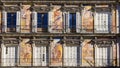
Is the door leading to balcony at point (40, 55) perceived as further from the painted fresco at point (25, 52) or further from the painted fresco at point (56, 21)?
the painted fresco at point (56, 21)

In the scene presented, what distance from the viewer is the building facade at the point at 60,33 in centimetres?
4506

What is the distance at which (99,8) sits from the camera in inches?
Answer: 1797

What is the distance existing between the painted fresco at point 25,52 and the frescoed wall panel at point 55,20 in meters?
2.49

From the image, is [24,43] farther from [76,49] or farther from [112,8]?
[112,8]

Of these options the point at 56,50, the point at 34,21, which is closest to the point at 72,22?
the point at 56,50

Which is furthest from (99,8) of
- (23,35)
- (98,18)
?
(23,35)

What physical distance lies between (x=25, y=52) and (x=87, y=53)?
5.56m

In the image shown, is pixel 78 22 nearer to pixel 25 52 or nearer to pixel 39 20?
pixel 39 20

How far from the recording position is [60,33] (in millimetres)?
45125

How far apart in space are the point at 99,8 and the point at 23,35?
729 centimetres

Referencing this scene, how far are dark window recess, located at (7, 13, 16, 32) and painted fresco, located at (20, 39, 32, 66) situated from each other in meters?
1.47

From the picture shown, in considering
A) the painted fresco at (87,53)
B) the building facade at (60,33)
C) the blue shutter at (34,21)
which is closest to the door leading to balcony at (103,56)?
the building facade at (60,33)

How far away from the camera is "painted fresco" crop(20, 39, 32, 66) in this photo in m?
45.1

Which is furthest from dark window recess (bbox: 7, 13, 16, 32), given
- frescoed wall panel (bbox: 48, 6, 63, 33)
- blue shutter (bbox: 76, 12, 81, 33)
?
blue shutter (bbox: 76, 12, 81, 33)
